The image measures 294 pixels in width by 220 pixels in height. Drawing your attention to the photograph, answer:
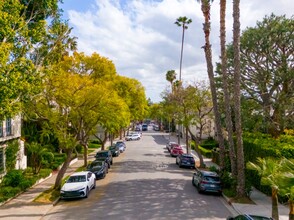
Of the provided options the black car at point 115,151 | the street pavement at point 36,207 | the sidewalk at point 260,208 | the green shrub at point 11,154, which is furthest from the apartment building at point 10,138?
the sidewalk at point 260,208

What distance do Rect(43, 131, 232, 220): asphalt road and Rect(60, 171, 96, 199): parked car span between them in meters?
0.37

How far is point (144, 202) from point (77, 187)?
14.4 ft

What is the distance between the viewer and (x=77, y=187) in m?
21.5

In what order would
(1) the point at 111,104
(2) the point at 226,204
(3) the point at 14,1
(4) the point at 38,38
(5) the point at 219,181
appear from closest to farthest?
(3) the point at 14,1 → (4) the point at 38,38 → (2) the point at 226,204 → (5) the point at 219,181 → (1) the point at 111,104

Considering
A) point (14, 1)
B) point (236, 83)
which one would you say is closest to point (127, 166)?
point (236, 83)

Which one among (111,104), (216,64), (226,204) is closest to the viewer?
(226,204)

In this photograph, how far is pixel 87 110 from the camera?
2447 cm

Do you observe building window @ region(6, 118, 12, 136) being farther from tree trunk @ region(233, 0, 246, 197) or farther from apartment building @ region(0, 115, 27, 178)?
tree trunk @ region(233, 0, 246, 197)

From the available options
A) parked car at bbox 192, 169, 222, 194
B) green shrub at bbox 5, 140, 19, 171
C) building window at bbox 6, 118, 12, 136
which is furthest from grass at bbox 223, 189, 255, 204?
building window at bbox 6, 118, 12, 136

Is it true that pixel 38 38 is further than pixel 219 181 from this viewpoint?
No

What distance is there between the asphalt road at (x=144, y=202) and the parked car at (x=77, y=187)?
37cm

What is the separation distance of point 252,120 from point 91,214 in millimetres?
18849

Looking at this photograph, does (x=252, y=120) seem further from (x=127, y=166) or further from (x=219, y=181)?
(x=127, y=166)

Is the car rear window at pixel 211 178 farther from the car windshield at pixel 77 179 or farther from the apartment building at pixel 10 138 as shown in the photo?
the apartment building at pixel 10 138
